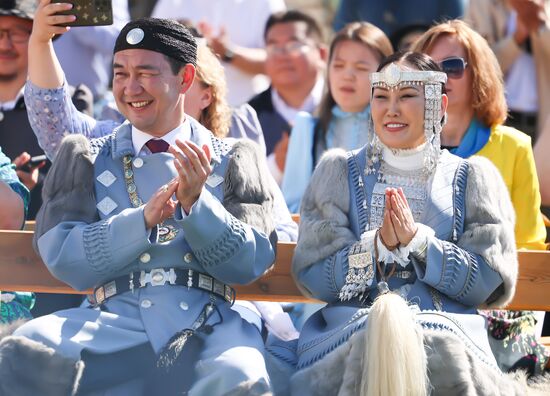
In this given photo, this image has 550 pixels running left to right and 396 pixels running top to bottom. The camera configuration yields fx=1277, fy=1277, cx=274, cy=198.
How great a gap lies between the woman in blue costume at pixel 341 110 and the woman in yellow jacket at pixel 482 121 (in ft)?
1.60

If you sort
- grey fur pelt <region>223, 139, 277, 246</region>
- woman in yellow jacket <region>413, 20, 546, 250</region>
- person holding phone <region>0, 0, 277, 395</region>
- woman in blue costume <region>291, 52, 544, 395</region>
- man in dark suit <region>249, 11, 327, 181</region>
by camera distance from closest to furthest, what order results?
woman in blue costume <region>291, 52, 544, 395</region>, person holding phone <region>0, 0, 277, 395</region>, grey fur pelt <region>223, 139, 277, 246</region>, woman in yellow jacket <region>413, 20, 546, 250</region>, man in dark suit <region>249, 11, 327, 181</region>

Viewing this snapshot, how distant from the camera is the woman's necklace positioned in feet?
15.3

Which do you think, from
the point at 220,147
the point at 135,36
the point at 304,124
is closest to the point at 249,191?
the point at 220,147

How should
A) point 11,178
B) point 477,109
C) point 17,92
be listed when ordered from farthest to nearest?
point 17,92, point 477,109, point 11,178

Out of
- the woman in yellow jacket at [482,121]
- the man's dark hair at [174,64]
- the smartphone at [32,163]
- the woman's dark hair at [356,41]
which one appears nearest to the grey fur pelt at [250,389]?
the man's dark hair at [174,64]

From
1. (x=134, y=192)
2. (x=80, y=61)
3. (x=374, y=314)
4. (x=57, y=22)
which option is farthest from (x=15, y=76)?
(x=374, y=314)

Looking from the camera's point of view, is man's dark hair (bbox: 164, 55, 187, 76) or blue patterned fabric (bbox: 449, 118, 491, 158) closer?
man's dark hair (bbox: 164, 55, 187, 76)

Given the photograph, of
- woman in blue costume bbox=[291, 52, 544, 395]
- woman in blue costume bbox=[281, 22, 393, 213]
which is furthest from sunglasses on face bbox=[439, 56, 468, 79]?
woman in blue costume bbox=[291, 52, 544, 395]

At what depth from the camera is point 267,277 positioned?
506 centimetres

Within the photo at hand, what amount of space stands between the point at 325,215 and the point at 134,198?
715mm

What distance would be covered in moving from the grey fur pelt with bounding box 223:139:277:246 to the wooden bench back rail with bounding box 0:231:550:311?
10.7 inches

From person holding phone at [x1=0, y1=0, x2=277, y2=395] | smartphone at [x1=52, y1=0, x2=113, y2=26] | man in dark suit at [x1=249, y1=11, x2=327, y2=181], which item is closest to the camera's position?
person holding phone at [x1=0, y1=0, x2=277, y2=395]

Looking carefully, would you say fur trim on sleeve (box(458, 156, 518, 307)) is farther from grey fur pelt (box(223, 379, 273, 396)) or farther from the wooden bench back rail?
grey fur pelt (box(223, 379, 273, 396))

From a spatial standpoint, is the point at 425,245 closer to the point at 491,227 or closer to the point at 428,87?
the point at 491,227
